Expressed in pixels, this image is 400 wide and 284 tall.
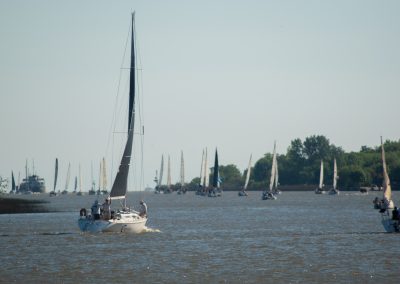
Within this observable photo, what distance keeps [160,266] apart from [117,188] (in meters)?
22.7

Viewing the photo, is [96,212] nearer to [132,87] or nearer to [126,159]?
[126,159]

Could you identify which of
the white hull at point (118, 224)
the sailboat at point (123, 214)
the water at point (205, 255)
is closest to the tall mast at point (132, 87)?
the sailboat at point (123, 214)

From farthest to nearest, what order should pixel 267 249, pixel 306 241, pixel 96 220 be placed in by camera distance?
pixel 96 220 < pixel 306 241 < pixel 267 249

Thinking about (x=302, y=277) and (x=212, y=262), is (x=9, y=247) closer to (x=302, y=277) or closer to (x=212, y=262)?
(x=212, y=262)

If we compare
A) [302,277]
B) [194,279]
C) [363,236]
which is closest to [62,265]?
[194,279]

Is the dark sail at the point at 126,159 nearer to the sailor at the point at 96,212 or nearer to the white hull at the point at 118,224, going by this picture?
the sailor at the point at 96,212

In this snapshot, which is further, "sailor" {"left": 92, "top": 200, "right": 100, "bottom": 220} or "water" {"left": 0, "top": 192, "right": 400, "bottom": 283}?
"sailor" {"left": 92, "top": 200, "right": 100, "bottom": 220}

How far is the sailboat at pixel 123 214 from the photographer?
7125 cm

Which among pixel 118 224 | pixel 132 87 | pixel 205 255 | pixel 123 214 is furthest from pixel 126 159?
pixel 205 255

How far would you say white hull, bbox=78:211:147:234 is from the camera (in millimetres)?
71000

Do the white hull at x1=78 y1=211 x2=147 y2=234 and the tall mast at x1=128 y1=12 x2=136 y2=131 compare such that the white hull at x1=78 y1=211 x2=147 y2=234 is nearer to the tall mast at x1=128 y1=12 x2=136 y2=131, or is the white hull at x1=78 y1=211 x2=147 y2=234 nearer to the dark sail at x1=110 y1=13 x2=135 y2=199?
the dark sail at x1=110 y1=13 x2=135 y2=199

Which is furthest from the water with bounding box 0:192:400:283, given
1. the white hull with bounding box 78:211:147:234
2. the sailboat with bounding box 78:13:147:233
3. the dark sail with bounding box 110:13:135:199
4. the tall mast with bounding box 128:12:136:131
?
the tall mast with bounding box 128:12:136:131

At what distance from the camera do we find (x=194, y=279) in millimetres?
46156

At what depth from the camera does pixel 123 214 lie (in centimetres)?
7262
